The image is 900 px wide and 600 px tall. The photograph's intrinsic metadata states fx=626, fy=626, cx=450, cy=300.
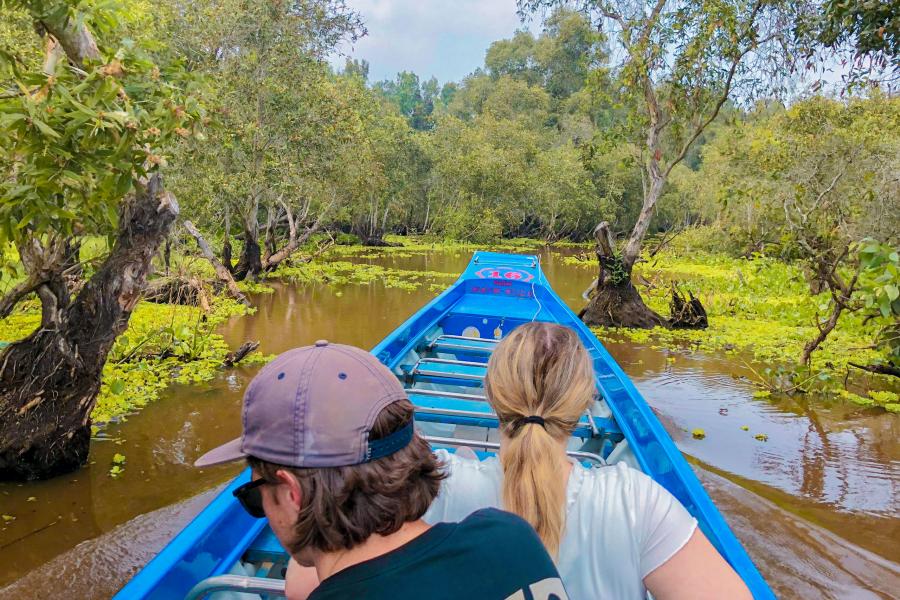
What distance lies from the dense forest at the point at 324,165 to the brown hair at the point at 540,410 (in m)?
2.09

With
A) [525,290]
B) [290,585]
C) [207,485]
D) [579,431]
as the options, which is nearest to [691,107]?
[525,290]

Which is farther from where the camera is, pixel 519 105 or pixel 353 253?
pixel 519 105

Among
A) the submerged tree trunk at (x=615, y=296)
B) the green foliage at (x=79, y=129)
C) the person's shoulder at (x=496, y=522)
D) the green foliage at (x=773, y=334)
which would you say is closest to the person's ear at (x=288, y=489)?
the person's shoulder at (x=496, y=522)

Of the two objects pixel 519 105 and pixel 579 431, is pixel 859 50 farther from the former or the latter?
pixel 519 105

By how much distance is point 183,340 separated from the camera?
24.3ft

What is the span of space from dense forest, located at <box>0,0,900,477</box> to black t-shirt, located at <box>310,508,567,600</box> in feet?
7.86

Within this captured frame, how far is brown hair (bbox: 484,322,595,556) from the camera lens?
4.86 ft

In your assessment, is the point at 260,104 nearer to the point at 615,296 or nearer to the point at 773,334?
the point at 615,296

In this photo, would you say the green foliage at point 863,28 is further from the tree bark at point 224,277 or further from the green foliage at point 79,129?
the tree bark at point 224,277

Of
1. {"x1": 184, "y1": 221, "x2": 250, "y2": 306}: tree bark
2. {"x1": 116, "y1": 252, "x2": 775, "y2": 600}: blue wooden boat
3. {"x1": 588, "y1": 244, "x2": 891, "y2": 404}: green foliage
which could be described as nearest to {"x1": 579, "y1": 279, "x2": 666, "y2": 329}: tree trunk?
{"x1": 588, "y1": 244, "x2": 891, "y2": 404}: green foliage

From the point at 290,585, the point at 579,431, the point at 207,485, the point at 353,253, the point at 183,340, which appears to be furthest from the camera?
the point at 353,253

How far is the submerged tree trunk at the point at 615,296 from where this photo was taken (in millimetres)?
9859

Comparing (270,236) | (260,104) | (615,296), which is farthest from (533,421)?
(270,236)

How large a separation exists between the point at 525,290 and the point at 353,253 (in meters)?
16.1
